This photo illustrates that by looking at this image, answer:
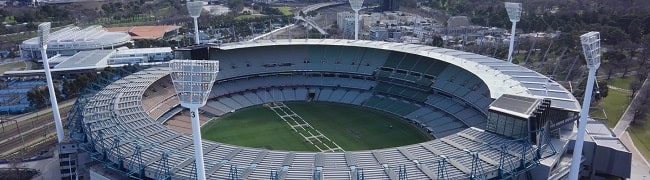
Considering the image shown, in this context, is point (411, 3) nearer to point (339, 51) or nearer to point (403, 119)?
point (339, 51)

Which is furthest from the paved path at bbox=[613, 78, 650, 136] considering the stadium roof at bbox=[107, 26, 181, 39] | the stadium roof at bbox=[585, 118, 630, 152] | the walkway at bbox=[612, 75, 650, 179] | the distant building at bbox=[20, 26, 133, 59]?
the stadium roof at bbox=[107, 26, 181, 39]

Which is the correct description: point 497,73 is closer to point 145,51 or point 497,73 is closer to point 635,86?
point 635,86

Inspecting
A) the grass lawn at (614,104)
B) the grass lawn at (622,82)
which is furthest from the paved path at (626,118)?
the grass lawn at (622,82)

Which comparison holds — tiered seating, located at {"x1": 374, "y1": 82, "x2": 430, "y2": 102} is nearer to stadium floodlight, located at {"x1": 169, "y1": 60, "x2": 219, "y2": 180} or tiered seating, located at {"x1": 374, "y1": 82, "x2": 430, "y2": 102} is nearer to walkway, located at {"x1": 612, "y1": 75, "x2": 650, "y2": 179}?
walkway, located at {"x1": 612, "y1": 75, "x2": 650, "y2": 179}

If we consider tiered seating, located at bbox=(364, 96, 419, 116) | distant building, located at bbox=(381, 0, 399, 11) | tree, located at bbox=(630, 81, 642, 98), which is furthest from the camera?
distant building, located at bbox=(381, 0, 399, 11)

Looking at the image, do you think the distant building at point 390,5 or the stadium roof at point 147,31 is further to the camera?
the distant building at point 390,5

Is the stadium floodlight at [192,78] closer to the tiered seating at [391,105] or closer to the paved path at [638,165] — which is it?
the tiered seating at [391,105]

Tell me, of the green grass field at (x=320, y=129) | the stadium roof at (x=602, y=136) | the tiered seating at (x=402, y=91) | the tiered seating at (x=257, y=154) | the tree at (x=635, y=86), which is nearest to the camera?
the tiered seating at (x=257, y=154)
